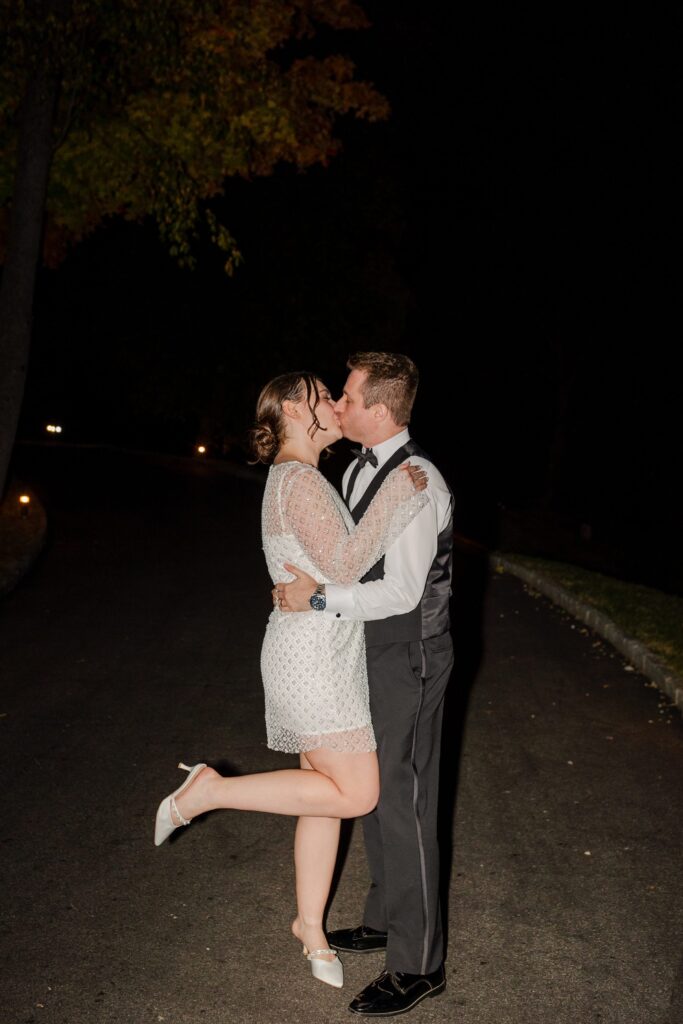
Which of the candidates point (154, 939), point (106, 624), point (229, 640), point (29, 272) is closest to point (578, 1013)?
point (154, 939)

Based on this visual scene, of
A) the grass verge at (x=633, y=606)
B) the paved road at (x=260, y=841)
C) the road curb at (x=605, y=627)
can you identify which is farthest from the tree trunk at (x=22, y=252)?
the grass verge at (x=633, y=606)

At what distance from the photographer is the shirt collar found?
394cm

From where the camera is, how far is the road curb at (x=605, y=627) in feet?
27.6

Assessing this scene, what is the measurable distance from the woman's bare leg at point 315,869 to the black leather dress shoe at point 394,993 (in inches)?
10.6

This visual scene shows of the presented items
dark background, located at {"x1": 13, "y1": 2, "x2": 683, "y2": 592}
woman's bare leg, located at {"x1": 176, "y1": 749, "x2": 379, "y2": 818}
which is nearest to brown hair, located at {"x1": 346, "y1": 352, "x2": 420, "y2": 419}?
woman's bare leg, located at {"x1": 176, "y1": 749, "x2": 379, "y2": 818}

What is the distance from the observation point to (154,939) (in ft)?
14.4

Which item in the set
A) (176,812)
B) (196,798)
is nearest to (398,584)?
(196,798)

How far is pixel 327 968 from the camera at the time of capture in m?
4.08

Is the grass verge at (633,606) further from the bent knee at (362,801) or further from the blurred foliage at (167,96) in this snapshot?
the blurred foliage at (167,96)

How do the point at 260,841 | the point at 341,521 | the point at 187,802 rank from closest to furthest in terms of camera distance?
1. the point at 341,521
2. the point at 187,802
3. the point at 260,841

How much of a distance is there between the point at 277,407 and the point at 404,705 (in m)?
1.15

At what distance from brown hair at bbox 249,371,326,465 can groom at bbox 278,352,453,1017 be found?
112 mm

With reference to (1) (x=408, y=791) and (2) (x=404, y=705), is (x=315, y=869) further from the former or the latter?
(2) (x=404, y=705)

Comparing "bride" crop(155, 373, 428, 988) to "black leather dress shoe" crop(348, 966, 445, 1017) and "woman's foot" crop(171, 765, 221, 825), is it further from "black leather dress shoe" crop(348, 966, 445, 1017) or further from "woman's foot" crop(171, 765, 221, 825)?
"black leather dress shoe" crop(348, 966, 445, 1017)
